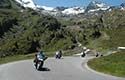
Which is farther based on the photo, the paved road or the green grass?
the green grass

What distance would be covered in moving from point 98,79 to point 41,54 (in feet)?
36.9

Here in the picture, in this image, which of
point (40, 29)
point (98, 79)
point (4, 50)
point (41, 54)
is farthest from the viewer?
point (40, 29)

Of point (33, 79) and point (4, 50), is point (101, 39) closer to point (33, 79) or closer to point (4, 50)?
point (4, 50)

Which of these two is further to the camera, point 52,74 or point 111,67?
point 111,67

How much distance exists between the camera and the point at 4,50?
435ft

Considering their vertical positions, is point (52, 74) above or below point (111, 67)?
above

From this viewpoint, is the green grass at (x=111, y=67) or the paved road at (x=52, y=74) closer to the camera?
the paved road at (x=52, y=74)

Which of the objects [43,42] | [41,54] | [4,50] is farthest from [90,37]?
[41,54]

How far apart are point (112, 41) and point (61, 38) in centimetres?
1997

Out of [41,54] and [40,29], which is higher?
[41,54]

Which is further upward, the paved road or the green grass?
the paved road

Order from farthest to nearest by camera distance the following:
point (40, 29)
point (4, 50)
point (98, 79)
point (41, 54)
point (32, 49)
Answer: point (40, 29)
point (32, 49)
point (4, 50)
point (41, 54)
point (98, 79)

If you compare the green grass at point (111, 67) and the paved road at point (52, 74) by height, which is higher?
the paved road at point (52, 74)

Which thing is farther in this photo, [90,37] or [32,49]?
[90,37]
